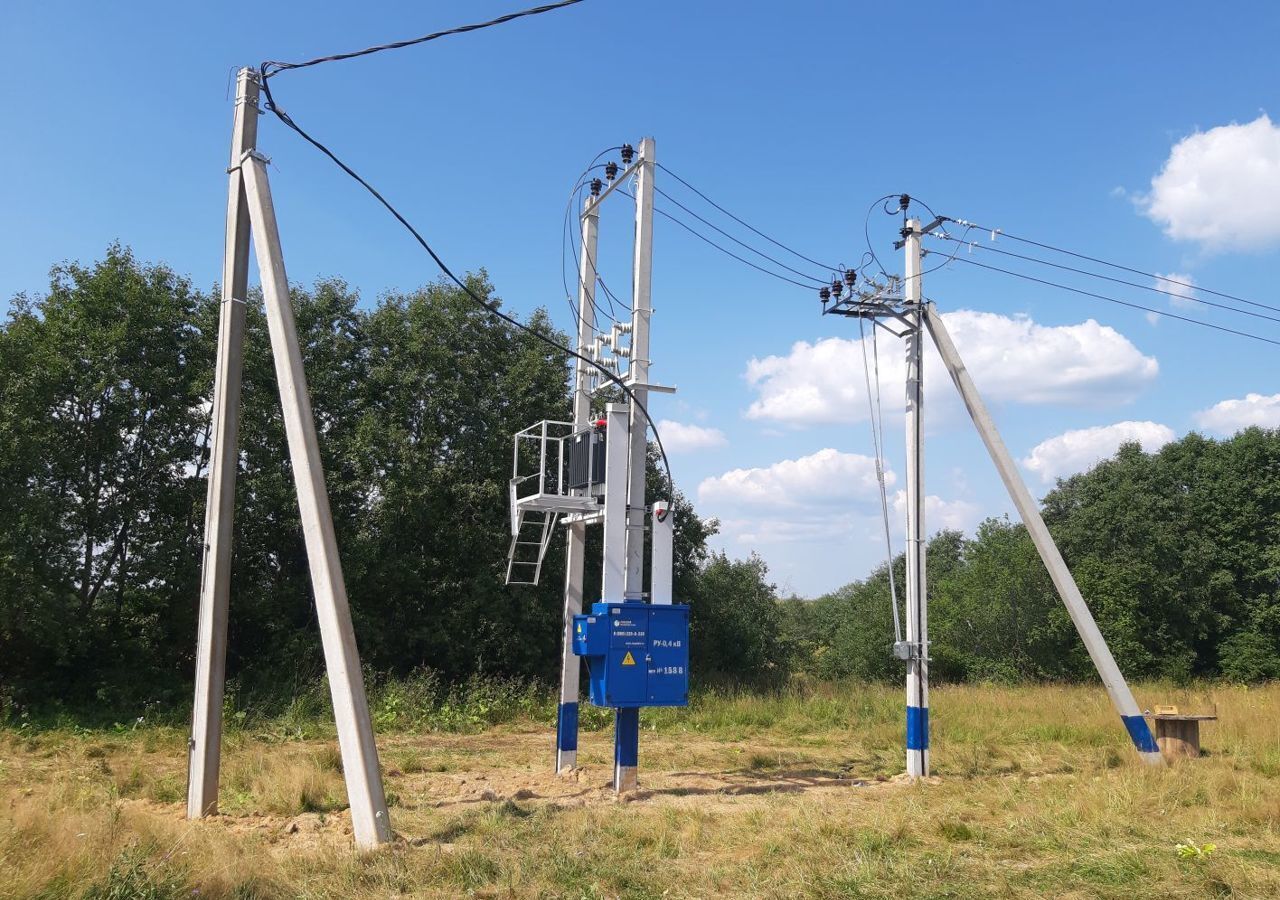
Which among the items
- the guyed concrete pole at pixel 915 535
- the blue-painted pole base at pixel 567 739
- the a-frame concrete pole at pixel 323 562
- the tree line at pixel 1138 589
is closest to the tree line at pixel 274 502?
the tree line at pixel 1138 589

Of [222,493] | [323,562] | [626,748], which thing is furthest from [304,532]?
[626,748]

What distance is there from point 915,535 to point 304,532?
757cm

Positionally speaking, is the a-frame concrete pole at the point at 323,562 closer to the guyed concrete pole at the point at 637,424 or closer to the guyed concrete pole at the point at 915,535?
the guyed concrete pole at the point at 637,424

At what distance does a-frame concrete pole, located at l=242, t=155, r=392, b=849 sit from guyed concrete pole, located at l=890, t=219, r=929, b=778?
6.93 meters

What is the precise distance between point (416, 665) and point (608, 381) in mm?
12267

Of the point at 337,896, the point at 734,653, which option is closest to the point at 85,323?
the point at 337,896

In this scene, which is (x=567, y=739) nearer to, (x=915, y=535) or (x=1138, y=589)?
(x=915, y=535)

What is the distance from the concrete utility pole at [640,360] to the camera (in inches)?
442

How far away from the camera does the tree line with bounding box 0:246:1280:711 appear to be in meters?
17.7

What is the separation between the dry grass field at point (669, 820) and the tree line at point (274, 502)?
139 inches

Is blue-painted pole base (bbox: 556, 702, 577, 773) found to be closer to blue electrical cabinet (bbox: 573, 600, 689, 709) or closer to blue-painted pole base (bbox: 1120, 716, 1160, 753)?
blue electrical cabinet (bbox: 573, 600, 689, 709)

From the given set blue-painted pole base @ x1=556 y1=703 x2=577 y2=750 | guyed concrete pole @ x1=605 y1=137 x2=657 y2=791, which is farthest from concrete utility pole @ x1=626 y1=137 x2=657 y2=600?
blue-painted pole base @ x1=556 y1=703 x2=577 y2=750

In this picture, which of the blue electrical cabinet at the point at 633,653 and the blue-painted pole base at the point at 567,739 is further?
the blue-painted pole base at the point at 567,739

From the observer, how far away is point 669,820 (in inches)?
358
